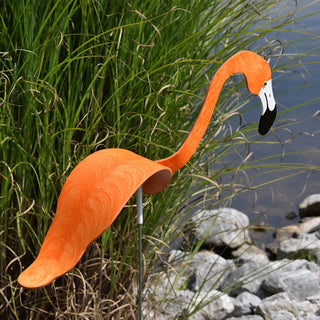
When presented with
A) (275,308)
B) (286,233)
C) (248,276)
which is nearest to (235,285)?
(248,276)

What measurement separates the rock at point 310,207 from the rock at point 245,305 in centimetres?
173

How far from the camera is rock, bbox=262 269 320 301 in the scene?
2828 mm

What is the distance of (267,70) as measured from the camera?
1.45m

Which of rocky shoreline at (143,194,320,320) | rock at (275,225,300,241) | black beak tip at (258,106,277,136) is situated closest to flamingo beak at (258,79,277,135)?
black beak tip at (258,106,277,136)

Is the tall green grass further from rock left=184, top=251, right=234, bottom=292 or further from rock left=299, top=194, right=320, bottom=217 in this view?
rock left=299, top=194, right=320, bottom=217

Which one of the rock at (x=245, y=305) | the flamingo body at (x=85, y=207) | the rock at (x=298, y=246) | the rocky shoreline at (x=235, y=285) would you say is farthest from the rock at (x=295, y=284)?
the flamingo body at (x=85, y=207)

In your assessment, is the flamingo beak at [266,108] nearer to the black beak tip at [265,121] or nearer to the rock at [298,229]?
the black beak tip at [265,121]

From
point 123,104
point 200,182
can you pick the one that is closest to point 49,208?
point 123,104

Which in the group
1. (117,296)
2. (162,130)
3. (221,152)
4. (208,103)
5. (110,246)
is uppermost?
(208,103)

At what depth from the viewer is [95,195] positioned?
127 centimetres

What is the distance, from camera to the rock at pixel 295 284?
2.83 meters

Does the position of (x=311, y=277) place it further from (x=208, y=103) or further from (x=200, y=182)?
(x=208, y=103)

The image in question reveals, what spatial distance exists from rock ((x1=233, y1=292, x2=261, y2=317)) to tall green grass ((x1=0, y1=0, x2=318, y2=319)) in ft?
2.24

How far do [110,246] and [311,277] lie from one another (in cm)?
132
